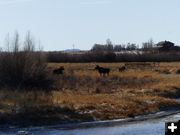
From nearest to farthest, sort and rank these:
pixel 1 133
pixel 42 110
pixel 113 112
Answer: pixel 1 133 → pixel 42 110 → pixel 113 112

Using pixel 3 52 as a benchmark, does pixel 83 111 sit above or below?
below

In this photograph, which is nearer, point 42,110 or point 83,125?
point 83,125

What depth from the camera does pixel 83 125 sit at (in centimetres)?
1616

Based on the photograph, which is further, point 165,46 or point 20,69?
point 165,46

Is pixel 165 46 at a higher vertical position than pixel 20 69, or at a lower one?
higher

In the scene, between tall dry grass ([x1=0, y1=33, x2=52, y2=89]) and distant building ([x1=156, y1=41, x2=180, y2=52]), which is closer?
tall dry grass ([x1=0, y1=33, x2=52, y2=89])

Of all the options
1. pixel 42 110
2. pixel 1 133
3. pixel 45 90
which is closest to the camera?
pixel 1 133

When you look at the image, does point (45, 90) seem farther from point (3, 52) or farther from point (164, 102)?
point (164, 102)

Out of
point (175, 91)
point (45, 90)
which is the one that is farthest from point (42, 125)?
point (175, 91)

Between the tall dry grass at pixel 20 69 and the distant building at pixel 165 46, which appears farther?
the distant building at pixel 165 46

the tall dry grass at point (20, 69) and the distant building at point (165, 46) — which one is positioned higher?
the distant building at point (165, 46)

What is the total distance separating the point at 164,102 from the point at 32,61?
9.15m

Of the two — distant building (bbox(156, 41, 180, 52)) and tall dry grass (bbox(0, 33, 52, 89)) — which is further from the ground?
distant building (bbox(156, 41, 180, 52))

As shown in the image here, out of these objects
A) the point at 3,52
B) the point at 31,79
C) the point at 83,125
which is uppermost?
the point at 3,52
